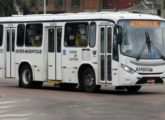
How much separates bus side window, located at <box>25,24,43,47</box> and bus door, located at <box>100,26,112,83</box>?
13.5ft

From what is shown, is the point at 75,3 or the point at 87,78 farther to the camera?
the point at 75,3

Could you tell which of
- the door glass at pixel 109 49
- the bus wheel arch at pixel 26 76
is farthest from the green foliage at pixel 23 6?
the door glass at pixel 109 49

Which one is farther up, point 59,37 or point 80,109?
point 59,37

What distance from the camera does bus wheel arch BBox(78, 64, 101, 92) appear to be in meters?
25.8

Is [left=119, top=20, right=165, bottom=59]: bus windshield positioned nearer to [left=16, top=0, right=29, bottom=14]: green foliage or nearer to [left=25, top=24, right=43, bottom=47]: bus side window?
[left=25, top=24, right=43, bottom=47]: bus side window

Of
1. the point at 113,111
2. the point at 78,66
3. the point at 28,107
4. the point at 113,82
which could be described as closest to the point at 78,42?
the point at 78,66

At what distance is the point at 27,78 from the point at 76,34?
4228mm

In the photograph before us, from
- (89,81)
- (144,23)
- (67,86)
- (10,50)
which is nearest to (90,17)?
(144,23)

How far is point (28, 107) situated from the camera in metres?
19.2

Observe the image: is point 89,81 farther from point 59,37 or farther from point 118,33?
point 59,37

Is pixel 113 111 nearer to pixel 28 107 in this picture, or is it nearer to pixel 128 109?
pixel 128 109

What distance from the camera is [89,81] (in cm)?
2597

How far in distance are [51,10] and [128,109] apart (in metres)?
88.1

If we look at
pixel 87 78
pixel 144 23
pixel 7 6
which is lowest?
pixel 87 78
